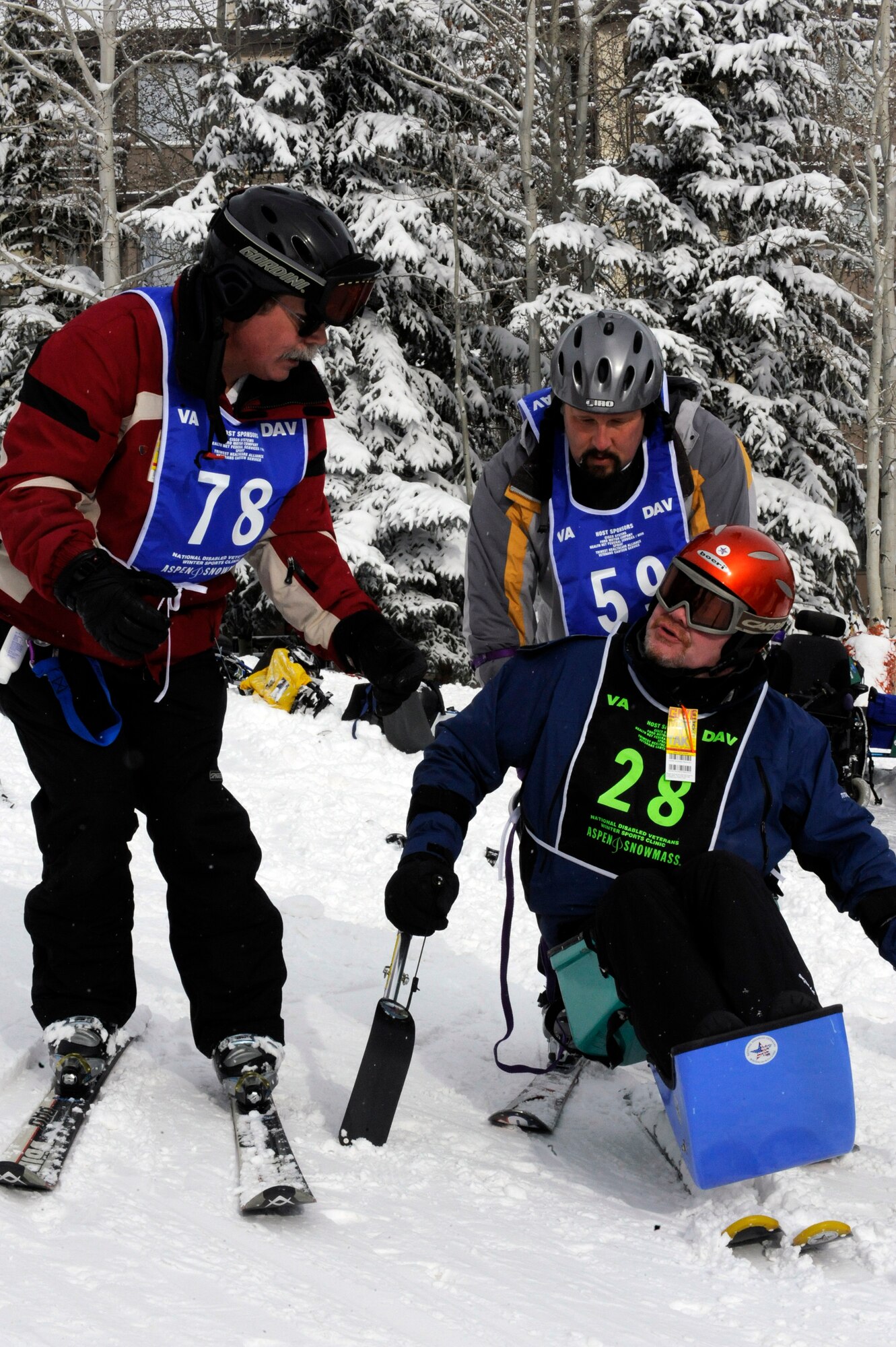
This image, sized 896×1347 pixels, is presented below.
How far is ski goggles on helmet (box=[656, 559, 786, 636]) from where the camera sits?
291 cm

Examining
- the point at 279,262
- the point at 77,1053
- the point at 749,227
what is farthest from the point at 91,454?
the point at 749,227

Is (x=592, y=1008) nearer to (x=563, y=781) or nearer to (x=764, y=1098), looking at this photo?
(x=563, y=781)

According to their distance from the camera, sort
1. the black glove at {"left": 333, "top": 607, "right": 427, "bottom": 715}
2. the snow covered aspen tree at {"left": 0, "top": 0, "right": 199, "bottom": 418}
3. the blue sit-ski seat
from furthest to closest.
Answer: the snow covered aspen tree at {"left": 0, "top": 0, "right": 199, "bottom": 418} → the black glove at {"left": 333, "top": 607, "right": 427, "bottom": 715} → the blue sit-ski seat

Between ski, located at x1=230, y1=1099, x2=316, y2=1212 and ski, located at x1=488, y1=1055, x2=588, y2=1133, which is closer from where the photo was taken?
ski, located at x1=230, y1=1099, x2=316, y2=1212

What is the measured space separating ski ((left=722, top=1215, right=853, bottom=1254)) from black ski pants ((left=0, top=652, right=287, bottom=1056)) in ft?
3.83

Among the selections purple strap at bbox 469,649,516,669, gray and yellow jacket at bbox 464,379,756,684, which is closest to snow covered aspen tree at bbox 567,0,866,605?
gray and yellow jacket at bbox 464,379,756,684

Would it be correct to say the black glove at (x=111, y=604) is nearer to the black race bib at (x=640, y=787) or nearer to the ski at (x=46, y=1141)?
the ski at (x=46, y=1141)

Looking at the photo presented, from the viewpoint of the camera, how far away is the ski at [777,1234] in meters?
2.23

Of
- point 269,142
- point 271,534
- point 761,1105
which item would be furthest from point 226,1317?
point 269,142

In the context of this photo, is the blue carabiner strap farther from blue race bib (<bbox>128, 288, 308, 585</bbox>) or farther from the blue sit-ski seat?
the blue sit-ski seat

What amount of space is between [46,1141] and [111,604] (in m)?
1.03

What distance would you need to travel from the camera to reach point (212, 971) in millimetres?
2932

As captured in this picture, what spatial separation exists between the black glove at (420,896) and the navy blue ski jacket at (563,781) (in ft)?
0.28

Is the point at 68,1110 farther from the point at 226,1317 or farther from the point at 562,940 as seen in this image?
the point at 562,940
